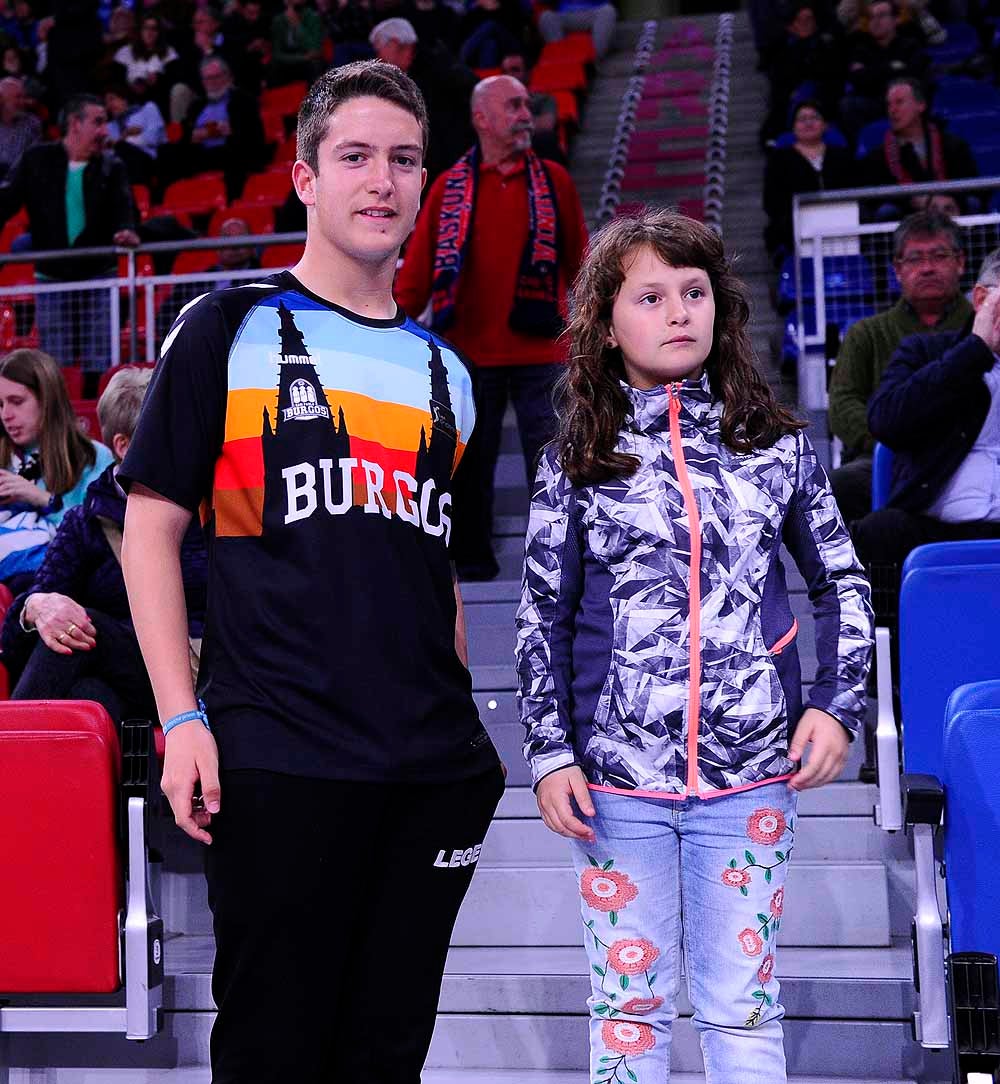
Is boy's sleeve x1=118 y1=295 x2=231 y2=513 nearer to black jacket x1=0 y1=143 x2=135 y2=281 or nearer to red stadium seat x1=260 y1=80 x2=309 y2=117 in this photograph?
black jacket x1=0 y1=143 x2=135 y2=281

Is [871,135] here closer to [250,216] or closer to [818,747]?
[250,216]

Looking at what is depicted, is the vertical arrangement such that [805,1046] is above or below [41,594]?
below

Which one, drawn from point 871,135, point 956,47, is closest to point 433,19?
point 871,135

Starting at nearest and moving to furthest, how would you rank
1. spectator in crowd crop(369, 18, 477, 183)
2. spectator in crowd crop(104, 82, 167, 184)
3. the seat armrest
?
the seat armrest < spectator in crowd crop(369, 18, 477, 183) < spectator in crowd crop(104, 82, 167, 184)

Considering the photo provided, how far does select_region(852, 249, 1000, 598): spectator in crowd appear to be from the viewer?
3088 mm

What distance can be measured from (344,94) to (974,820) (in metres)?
1.20

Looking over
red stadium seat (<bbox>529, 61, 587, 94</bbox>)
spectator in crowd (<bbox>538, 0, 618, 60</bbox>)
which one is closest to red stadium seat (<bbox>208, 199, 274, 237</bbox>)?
red stadium seat (<bbox>529, 61, 587, 94</bbox>)

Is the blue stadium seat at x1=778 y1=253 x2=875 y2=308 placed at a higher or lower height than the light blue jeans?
higher

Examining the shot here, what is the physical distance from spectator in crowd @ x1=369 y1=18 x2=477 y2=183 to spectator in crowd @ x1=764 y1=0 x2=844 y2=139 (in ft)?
9.17

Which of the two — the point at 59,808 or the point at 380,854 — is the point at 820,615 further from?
the point at 59,808

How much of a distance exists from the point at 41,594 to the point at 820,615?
5.35 feet

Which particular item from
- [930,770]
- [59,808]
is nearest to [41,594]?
[59,808]

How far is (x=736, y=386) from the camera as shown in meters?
1.94

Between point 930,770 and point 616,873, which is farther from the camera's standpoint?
point 930,770
